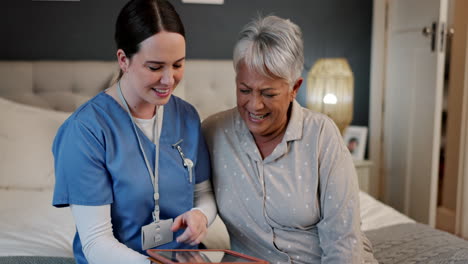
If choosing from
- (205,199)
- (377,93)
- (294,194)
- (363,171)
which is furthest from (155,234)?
(377,93)

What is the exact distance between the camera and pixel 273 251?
54.6 inches

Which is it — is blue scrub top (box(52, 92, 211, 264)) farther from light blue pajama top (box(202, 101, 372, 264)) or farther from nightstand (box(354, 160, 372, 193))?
nightstand (box(354, 160, 372, 193))

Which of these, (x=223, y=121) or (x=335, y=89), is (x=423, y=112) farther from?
(x=223, y=121)

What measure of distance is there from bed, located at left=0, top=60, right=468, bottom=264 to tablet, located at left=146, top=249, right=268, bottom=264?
0.56 m

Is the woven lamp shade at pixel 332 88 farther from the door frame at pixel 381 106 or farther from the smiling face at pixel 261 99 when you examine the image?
the smiling face at pixel 261 99

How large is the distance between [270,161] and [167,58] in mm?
438

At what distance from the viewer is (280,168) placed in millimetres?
1388

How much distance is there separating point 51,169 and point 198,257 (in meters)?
1.28

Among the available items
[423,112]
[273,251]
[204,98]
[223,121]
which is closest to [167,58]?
[223,121]

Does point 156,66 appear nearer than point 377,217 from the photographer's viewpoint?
Yes

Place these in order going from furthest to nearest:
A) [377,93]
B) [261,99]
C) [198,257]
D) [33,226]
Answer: [377,93] < [33,226] < [261,99] < [198,257]

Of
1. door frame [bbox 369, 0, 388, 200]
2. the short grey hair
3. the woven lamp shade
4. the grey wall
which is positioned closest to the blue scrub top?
the short grey hair

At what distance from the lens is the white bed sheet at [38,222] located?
169 centimetres

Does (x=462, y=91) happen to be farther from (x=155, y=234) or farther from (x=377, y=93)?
(x=155, y=234)
